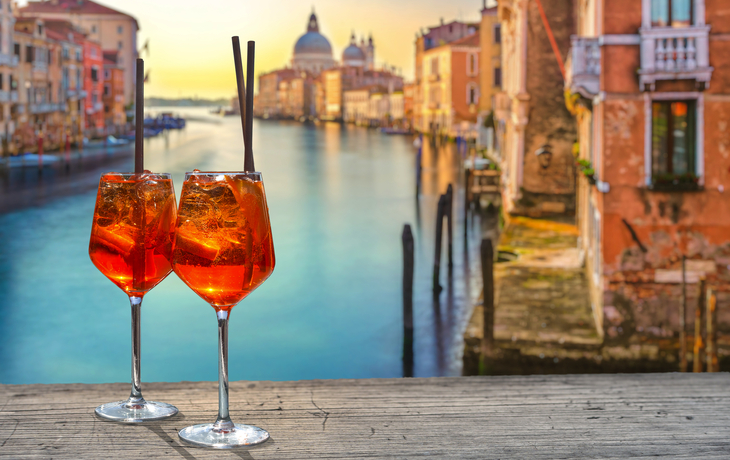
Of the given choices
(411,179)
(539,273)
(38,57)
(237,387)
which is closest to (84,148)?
(38,57)

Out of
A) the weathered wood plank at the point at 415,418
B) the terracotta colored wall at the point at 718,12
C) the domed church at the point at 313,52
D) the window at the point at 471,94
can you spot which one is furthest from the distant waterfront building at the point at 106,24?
the domed church at the point at 313,52

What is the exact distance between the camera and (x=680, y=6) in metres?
8.02

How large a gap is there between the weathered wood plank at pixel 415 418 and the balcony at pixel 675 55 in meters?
6.66

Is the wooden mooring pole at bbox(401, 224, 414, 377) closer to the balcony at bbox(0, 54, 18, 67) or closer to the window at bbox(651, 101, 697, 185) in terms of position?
the window at bbox(651, 101, 697, 185)

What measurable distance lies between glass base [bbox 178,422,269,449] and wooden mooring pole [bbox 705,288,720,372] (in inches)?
290

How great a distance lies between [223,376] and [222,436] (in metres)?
0.12

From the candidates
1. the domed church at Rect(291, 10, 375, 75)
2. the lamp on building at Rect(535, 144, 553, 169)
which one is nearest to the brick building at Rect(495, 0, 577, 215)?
the lamp on building at Rect(535, 144, 553, 169)

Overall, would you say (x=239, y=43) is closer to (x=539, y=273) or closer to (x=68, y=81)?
(x=539, y=273)

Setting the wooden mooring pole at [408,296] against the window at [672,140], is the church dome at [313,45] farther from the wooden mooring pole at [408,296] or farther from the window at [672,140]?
the window at [672,140]

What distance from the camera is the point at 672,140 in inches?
326

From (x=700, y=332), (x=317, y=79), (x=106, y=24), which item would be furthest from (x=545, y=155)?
(x=317, y=79)

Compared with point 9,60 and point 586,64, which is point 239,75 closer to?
point 586,64

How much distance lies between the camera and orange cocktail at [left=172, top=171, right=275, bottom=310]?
4.67 feet

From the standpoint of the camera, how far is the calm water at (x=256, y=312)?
1112 cm
